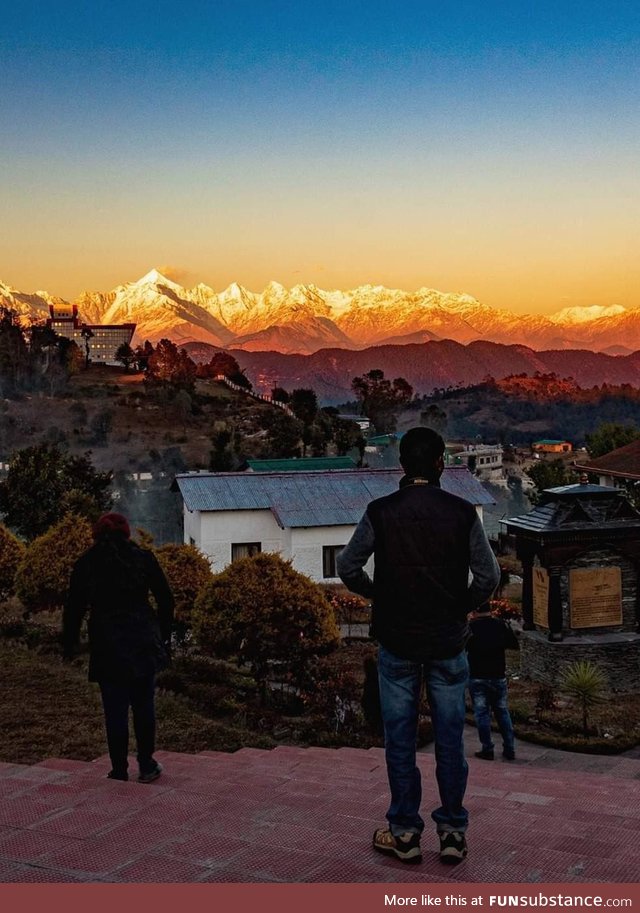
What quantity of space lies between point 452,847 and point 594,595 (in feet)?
39.7

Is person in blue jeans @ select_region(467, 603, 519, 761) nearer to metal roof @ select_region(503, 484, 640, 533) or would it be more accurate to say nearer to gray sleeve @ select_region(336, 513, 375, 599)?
gray sleeve @ select_region(336, 513, 375, 599)

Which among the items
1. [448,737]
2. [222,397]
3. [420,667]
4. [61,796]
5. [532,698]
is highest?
[222,397]

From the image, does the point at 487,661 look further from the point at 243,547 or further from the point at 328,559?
the point at 243,547

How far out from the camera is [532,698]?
47.6ft

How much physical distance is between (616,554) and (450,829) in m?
12.2

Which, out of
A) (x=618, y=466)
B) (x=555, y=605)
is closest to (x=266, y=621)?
(x=555, y=605)

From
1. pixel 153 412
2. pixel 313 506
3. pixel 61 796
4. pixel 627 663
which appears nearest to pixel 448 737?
pixel 61 796

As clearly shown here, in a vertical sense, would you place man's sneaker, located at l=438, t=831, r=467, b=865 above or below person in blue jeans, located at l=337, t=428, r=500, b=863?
below

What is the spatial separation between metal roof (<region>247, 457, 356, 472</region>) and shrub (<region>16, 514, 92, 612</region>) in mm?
21723

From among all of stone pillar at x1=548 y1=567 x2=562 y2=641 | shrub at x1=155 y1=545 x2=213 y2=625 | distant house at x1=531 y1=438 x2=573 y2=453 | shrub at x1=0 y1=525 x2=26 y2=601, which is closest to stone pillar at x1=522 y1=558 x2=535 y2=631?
stone pillar at x1=548 y1=567 x2=562 y2=641

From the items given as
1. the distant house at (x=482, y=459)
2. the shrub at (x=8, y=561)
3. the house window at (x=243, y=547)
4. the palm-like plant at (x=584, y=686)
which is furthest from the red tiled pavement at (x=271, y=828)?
the distant house at (x=482, y=459)

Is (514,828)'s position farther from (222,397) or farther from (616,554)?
(222,397)

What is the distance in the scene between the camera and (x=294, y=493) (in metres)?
28.7

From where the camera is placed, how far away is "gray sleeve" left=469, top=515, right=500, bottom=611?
4.48m
